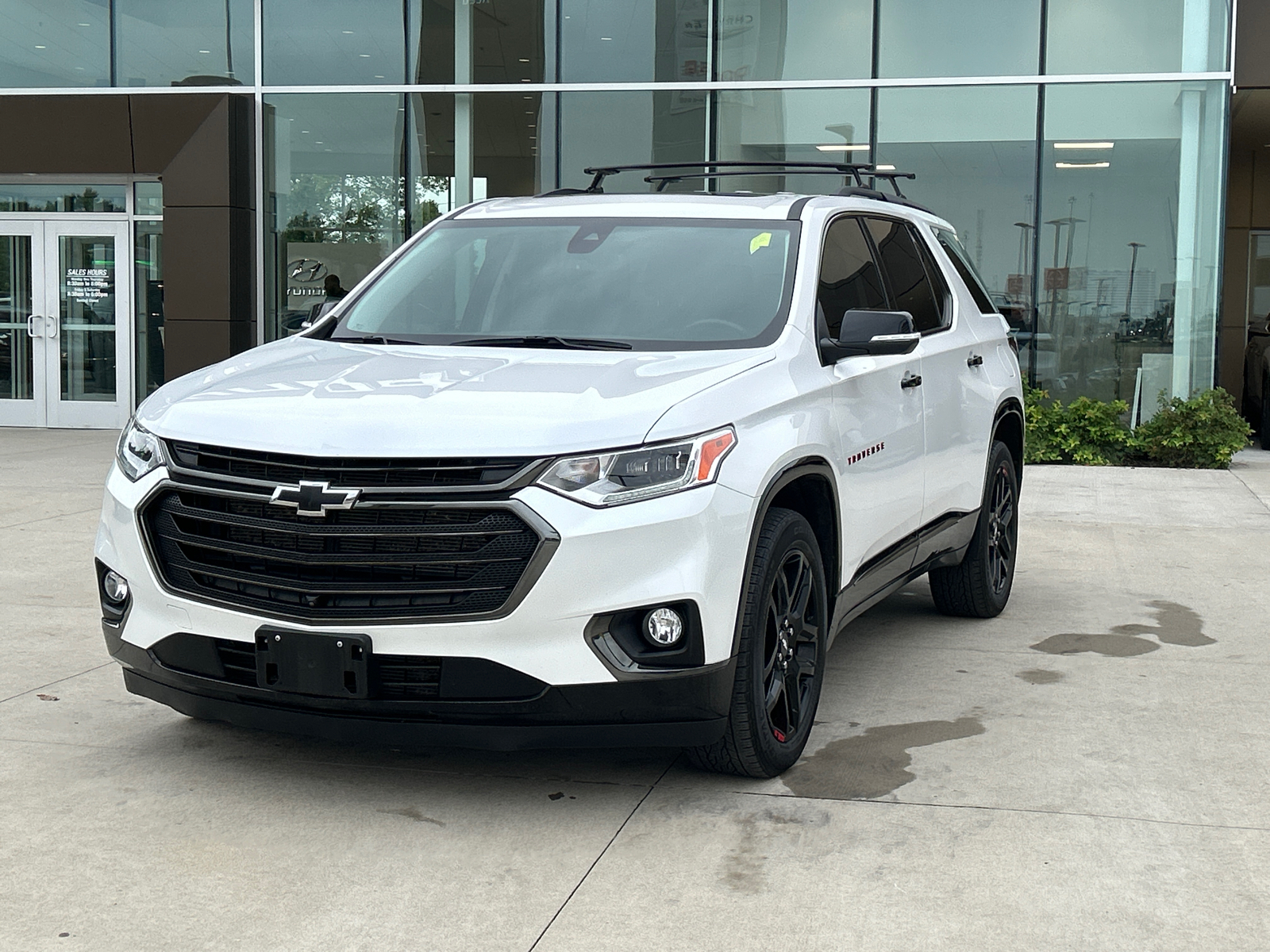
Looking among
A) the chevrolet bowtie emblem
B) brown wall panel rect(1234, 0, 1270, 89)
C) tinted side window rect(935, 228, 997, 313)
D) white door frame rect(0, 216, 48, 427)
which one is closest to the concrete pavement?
the chevrolet bowtie emblem

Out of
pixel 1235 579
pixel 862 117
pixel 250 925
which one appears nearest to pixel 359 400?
pixel 250 925

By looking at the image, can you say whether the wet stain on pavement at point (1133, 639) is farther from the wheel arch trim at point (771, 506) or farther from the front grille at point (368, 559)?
the front grille at point (368, 559)

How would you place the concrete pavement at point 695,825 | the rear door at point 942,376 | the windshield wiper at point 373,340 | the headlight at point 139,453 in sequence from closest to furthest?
the concrete pavement at point 695,825, the headlight at point 139,453, the windshield wiper at point 373,340, the rear door at point 942,376

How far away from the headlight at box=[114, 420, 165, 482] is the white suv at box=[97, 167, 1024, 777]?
1 cm

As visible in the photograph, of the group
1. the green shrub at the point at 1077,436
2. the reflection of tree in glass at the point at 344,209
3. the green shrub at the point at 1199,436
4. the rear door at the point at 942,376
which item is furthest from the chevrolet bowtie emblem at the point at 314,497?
the reflection of tree in glass at the point at 344,209

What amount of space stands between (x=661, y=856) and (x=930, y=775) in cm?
108

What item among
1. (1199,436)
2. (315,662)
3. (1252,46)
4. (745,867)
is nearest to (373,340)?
(315,662)

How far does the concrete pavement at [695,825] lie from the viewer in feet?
11.0

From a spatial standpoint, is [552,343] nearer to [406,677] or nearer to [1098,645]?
[406,677]

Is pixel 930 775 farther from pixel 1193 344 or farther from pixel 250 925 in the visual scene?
pixel 1193 344

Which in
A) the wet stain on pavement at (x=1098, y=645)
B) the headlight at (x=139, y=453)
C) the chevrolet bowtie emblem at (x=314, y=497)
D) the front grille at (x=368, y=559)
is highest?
the headlight at (x=139, y=453)

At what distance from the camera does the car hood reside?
3.81m

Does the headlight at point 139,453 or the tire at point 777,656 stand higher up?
the headlight at point 139,453

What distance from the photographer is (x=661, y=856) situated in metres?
3.79
